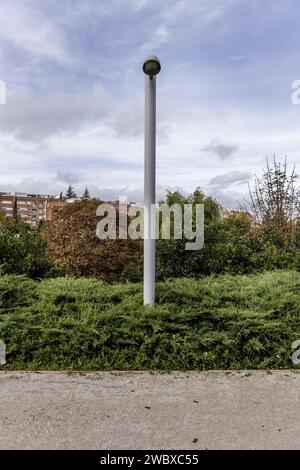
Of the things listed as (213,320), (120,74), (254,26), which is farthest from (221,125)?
(213,320)

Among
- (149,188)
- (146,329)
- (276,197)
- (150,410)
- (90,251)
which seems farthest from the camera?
(276,197)

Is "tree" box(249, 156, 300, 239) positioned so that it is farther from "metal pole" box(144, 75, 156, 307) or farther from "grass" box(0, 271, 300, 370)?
"metal pole" box(144, 75, 156, 307)

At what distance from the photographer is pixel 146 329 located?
3.26 m

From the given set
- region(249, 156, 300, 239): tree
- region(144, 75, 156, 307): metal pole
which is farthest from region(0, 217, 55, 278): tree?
region(249, 156, 300, 239): tree

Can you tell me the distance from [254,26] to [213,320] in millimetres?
4965

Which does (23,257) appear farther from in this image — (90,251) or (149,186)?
(149,186)

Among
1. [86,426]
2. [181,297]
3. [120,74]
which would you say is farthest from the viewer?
[120,74]

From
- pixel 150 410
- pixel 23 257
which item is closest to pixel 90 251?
pixel 23 257

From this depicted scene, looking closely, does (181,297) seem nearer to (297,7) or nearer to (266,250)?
(266,250)

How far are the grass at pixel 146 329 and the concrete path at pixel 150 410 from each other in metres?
0.20

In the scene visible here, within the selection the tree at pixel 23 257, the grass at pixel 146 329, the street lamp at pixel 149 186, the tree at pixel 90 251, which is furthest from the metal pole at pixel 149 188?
the tree at pixel 23 257

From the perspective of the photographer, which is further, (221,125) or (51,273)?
(221,125)

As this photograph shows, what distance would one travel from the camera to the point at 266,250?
19.8 ft

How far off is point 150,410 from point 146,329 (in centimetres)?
96
